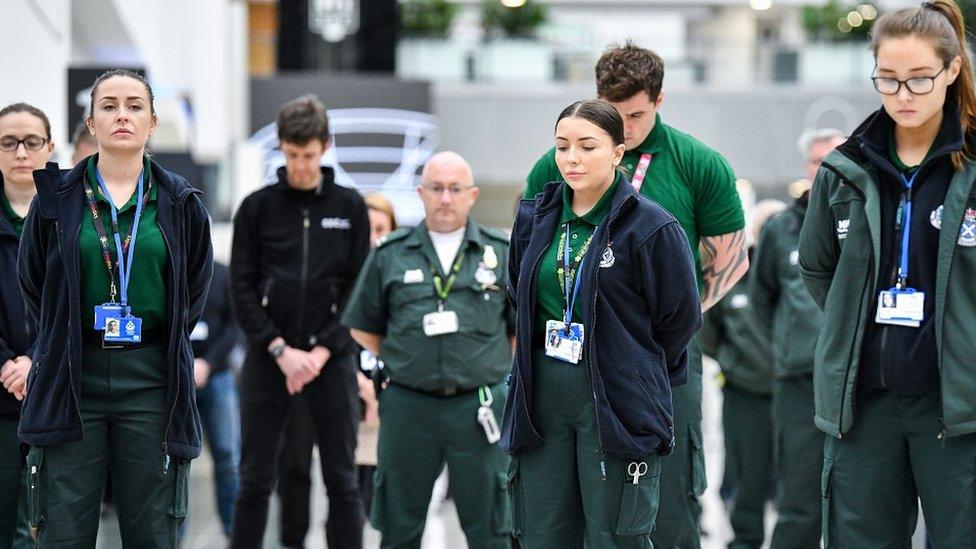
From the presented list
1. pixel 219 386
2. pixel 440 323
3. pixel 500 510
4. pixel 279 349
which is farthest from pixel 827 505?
pixel 219 386

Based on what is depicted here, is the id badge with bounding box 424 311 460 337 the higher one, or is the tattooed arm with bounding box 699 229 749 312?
the tattooed arm with bounding box 699 229 749 312

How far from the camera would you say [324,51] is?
16.7 meters

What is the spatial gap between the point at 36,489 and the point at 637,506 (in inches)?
67.9

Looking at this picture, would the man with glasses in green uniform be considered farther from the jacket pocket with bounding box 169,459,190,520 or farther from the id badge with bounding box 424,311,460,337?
the jacket pocket with bounding box 169,459,190,520

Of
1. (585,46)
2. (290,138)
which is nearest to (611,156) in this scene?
(290,138)

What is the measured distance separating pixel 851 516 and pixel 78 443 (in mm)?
2194

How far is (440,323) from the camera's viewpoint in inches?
190

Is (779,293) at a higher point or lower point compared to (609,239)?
lower

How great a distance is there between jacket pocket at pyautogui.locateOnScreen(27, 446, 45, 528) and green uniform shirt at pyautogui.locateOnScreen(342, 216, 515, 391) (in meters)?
1.58

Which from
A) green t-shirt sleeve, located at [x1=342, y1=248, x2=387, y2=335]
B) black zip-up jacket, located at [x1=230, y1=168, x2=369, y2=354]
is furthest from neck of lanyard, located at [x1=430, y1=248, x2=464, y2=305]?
black zip-up jacket, located at [x1=230, y1=168, x2=369, y2=354]

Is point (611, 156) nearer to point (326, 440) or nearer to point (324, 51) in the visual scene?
point (326, 440)

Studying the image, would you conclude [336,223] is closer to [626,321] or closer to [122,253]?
[122,253]

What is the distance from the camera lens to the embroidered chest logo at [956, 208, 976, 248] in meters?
3.27

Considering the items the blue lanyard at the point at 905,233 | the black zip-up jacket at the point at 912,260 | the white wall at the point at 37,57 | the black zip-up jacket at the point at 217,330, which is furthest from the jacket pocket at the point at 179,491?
the white wall at the point at 37,57
